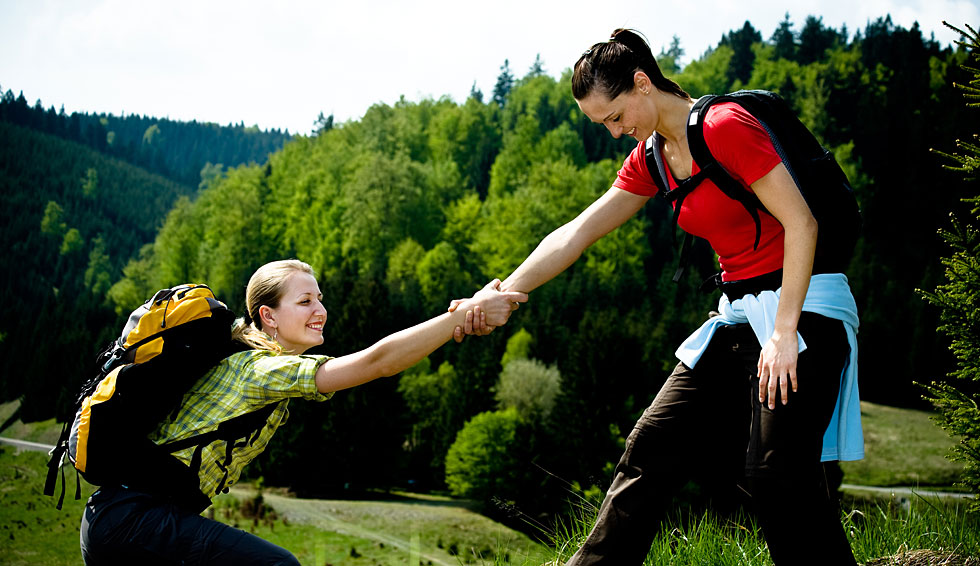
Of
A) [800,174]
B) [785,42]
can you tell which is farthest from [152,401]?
[785,42]

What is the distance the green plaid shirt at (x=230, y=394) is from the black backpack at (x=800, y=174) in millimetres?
1586

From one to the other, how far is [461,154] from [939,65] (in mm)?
48538

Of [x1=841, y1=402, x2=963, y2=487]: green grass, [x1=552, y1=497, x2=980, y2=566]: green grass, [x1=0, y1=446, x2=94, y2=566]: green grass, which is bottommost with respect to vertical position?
[x1=0, y1=446, x2=94, y2=566]: green grass

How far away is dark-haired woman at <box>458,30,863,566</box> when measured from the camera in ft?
9.45

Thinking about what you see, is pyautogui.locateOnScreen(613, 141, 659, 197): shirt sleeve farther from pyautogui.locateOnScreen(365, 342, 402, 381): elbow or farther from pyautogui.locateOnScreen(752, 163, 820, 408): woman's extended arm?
pyautogui.locateOnScreen(365, 342, 402, 381): elbow

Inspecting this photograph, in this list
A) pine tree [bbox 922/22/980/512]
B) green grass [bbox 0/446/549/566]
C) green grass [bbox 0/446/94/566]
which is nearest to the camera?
pine tree [bbox 922/22/980/512]

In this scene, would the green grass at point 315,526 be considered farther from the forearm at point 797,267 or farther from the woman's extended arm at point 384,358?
the forearm at point 797,267

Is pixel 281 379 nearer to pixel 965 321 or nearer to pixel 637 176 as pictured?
pixel 637 176

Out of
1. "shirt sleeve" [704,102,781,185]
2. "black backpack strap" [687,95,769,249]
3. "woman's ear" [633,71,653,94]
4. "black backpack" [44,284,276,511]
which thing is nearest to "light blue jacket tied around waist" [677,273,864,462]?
"black backpack strap" [687,95,769,249]

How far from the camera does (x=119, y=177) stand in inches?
6791

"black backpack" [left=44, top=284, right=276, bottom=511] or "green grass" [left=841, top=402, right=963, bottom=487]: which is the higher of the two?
"black backpack" [left=44, top=284, right=276, bottom=511]

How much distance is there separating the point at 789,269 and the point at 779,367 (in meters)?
0.36

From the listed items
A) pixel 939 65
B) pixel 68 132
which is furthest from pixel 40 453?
pixel 68 132

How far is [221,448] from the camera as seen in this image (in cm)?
310
